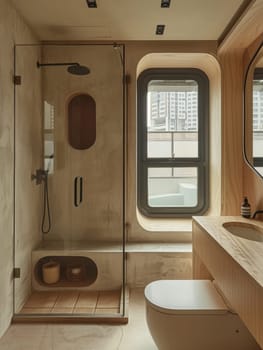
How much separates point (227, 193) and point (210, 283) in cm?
113

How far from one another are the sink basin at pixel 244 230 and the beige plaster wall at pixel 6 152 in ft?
5.44

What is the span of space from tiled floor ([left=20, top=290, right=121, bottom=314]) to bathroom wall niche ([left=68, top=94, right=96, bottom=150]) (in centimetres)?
145

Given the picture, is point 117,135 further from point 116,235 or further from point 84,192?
point 116,235

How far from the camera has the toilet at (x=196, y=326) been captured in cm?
157

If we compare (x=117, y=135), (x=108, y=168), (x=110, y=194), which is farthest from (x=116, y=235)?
(x=117, y=135)

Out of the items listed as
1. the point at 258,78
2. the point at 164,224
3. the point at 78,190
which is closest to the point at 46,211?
the point at 78,190

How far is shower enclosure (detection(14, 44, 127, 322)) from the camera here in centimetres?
265

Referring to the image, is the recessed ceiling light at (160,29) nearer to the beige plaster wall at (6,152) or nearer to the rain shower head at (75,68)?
the rain shower head at (75,68)

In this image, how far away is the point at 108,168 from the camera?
295 centimetres

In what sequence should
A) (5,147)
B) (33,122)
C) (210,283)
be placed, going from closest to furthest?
1. (210,283)
2. (5,147)
3. (33,122)

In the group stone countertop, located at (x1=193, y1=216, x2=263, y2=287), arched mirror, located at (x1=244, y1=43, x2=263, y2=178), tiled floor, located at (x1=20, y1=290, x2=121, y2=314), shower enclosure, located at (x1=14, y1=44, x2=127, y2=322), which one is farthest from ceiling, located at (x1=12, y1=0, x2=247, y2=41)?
tiled floor, located at (x1=20, y1=290, x2=121, y2=314)

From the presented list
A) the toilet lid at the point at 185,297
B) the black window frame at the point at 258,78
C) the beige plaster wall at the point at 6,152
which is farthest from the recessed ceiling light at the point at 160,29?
the toilet lid at the point at 185,297

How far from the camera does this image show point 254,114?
2438 mm

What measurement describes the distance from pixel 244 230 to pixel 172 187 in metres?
1.23
